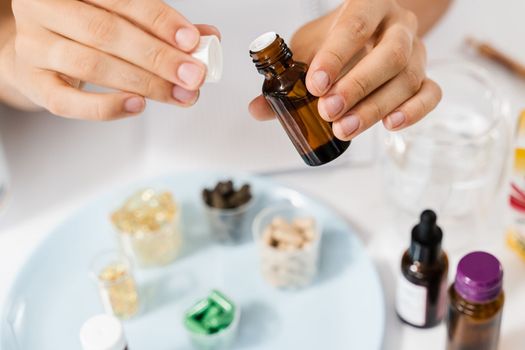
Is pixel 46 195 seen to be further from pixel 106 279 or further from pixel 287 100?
pixel 287 100

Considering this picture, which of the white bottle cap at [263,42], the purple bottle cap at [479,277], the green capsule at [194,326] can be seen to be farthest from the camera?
the green capsule at [194,326]

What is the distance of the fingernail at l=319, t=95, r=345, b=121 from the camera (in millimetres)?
611

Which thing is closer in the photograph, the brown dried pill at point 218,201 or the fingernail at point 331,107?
the fingernail at point 331,107

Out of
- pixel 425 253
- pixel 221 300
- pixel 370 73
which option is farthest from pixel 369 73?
pixel 221 300

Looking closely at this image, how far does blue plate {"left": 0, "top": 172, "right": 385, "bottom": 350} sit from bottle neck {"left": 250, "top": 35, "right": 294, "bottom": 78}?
35cm

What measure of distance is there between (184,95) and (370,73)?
6.9 inches

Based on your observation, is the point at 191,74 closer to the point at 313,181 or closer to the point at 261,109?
the point at 261,109

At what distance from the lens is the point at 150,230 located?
90 centimetres

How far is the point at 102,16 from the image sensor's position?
0.64m

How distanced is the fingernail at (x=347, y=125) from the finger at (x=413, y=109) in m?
0.06

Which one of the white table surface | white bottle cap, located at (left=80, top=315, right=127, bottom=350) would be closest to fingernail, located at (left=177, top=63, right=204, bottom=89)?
white bottle cap, located at (left=80, top=315, right=127, bottom=350)

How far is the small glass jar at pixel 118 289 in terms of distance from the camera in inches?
32.9

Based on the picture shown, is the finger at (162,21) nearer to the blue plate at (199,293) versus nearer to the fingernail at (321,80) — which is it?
the fingernail at (321,80)

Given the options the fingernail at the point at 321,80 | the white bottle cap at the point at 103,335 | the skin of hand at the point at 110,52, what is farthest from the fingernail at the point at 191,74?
the white bottle cap at the point at 103,335
